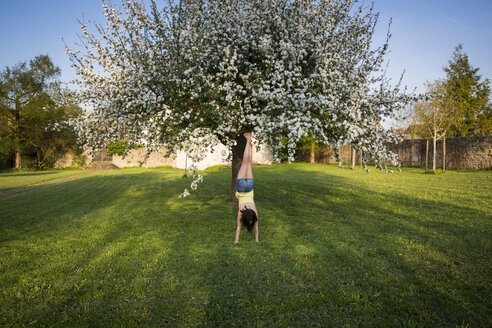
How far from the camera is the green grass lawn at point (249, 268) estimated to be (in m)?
4.09

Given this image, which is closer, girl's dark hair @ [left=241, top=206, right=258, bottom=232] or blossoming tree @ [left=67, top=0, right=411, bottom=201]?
girl's dark hair @ [left=241, top=206, right=258, bottom=232]

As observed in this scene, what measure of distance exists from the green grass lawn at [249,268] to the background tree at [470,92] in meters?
34.3

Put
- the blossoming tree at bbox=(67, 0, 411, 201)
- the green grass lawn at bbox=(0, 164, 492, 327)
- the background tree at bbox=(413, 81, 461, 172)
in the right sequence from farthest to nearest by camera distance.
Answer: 1. the background tree at bbox=(413, 81, 461, 172)
2. the blossoming tree at bbox=(67, 0, 411, 201)
3. the green grass lawn at bbox=(0, 164, 492, 327)

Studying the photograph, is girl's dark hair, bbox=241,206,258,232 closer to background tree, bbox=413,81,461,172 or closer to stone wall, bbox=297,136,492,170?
stone wall, bbox=297,136,492,170

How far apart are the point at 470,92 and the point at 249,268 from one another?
148 ft

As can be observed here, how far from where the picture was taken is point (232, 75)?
959 cm

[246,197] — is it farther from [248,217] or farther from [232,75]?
[232,75]

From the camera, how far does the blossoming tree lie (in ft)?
28.6

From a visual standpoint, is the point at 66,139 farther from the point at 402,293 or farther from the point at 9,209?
the point at 402,293

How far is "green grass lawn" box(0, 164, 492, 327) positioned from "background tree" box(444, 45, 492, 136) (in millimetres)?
34303

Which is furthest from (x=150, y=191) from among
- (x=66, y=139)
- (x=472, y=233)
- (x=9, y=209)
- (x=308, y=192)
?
(x=66, y=139)

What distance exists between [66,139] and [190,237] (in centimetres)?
4096

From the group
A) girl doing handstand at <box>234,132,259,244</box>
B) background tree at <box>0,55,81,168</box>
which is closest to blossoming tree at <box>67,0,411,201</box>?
girl doing handstand at <box>234,132,259,244</box>

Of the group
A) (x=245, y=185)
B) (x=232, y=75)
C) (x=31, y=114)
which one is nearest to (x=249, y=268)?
(x=245, y=185)
